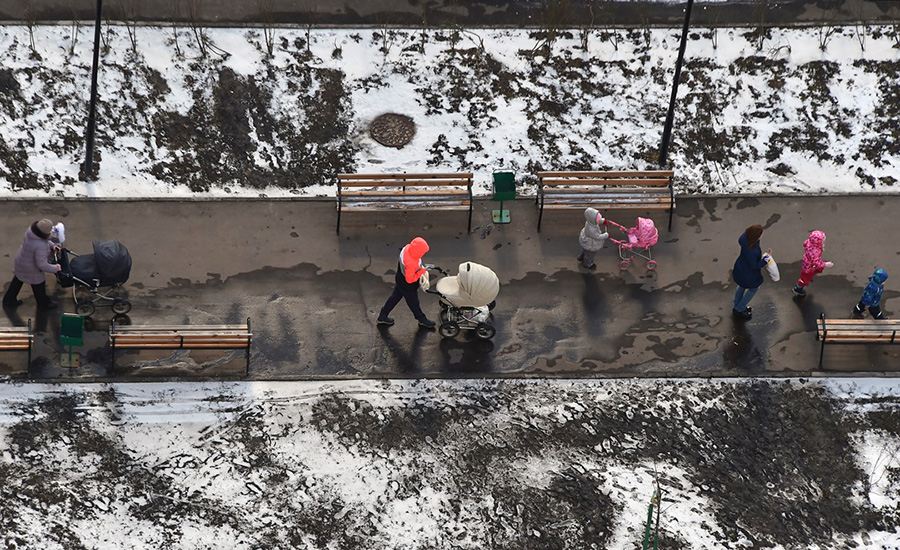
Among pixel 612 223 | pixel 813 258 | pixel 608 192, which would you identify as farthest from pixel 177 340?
pixel 813 258

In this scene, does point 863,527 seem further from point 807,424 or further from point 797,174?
point 797,174

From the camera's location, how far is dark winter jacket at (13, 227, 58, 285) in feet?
53.5

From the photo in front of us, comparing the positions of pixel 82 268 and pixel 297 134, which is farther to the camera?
pixel 297 134

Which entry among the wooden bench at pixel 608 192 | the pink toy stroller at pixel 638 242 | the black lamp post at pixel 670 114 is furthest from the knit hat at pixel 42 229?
the black lamp post at pixel 670 114

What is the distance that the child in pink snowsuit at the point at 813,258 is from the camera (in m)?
17.5

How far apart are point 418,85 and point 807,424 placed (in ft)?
30.1

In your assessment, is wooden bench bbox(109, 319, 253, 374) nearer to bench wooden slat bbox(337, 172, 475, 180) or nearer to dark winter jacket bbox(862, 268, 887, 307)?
bench wooden slat bbox(337, 172, 475, 180)

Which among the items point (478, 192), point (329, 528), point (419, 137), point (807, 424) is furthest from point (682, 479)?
point (419, 137)

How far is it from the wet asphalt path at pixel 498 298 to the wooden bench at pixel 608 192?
0.29 m

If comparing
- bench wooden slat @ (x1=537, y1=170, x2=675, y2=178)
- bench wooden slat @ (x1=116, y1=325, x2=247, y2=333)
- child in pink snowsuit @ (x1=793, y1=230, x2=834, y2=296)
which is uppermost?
bench wooden slat @ (x1=537, y1=170, x2=675, y2=178)

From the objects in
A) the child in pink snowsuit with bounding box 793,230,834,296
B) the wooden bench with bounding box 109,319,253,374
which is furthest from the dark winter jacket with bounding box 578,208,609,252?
the wooden bench with bounding box 109,319,253,374

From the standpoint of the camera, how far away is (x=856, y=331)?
671 inches

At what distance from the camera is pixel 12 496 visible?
1517 centimetres

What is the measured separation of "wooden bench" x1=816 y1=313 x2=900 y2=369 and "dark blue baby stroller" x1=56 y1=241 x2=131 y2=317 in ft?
33.2
